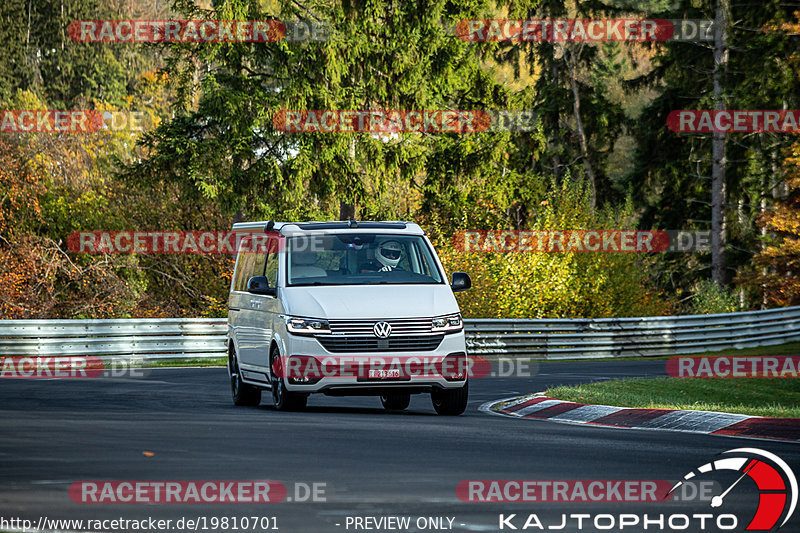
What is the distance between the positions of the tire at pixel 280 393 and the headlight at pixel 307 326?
22.4 inches

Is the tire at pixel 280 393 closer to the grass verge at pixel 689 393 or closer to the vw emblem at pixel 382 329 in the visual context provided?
the vw emblem at pixel 382 329

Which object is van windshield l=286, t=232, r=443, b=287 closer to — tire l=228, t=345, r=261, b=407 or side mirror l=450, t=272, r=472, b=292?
side mirror l=450, t=272, r=472, b=292

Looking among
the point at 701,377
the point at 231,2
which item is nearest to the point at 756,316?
the point at 701,377

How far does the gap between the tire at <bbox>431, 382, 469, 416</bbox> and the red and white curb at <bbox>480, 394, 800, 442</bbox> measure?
0.86m

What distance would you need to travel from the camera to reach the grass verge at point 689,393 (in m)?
17.8

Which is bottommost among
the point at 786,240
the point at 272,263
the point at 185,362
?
the point at 185,362

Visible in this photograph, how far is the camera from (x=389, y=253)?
52.4 ft

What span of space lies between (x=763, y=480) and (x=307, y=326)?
6.44 metres

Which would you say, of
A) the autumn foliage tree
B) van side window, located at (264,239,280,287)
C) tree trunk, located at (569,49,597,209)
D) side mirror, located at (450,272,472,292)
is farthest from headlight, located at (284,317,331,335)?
tree trunk, located at (569,49,597,209)

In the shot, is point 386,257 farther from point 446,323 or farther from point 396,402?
point 396,402

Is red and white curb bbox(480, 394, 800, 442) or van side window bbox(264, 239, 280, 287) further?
van side window bbox(264, 239, 280, 287)

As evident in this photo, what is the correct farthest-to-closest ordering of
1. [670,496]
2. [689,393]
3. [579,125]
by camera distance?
[579,125] < [689,393] < [670,496]

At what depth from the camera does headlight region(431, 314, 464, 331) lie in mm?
14867

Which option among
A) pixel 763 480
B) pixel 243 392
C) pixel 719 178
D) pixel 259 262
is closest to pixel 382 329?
pixel 259 262
